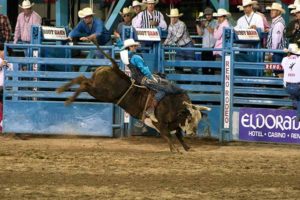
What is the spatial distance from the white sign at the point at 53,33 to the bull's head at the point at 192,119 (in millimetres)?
3189

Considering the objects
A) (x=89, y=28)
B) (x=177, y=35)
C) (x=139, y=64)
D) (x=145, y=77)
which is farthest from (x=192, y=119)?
(x=89, y=28)

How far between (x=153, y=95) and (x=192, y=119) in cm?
71

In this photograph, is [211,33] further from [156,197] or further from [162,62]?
[156,197]

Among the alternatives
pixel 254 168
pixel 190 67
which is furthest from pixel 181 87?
pixel 254 168

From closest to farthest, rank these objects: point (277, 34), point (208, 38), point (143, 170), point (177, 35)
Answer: point (143, 170)
point (277, 34)
point (177, 35)
point (208, 38)

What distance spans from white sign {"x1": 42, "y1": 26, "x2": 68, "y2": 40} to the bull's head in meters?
3.19

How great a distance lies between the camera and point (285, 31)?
14070mm

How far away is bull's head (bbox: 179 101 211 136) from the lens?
13141 millimetres

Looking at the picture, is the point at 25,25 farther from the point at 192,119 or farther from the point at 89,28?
the point at 192,119

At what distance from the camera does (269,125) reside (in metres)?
13.9

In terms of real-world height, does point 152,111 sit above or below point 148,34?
below

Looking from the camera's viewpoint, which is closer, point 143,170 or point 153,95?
point 143,170

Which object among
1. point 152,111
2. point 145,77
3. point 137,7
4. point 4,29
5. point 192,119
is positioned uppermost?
point 137,7

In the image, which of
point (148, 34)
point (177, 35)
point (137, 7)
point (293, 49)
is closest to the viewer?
point (293, 49)
